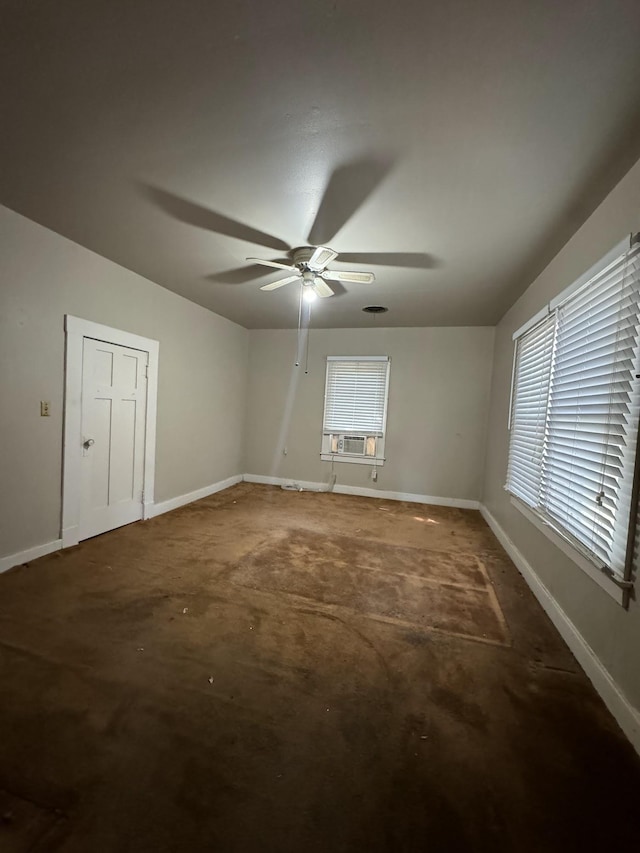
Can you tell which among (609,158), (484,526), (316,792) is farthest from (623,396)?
(484,526)

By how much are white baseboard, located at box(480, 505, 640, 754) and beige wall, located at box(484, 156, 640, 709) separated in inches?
1.3

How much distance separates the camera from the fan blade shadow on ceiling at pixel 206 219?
2158mm

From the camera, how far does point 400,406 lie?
5.26 m

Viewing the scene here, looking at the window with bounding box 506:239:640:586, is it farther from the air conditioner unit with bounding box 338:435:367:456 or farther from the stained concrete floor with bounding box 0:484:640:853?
the air conditioner unit with bounding box 338:435:367:456

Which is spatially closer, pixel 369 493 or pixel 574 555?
pixel 574 555

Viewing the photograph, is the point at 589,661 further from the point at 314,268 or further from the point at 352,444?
the point at 352,444

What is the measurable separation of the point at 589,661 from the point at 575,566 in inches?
19.0

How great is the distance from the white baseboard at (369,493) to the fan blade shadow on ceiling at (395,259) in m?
3.29

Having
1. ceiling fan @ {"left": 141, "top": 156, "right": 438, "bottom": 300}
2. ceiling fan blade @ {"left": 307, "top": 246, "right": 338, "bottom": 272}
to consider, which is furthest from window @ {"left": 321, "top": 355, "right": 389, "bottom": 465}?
ceiling fan blade @ {"left": 307, "top": 246, "right": 338, "bottom": 272}

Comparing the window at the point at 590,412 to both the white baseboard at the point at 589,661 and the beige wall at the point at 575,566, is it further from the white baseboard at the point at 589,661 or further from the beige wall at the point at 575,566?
the white baseboard at the point at 589,661

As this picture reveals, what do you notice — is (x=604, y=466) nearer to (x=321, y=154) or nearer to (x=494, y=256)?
(x=494, y=256)

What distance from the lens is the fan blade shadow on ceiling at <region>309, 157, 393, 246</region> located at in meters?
1.82

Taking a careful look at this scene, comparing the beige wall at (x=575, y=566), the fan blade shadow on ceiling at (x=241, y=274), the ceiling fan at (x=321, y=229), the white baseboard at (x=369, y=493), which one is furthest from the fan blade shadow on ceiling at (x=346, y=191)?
the white baseboard at (x=369, y=493)

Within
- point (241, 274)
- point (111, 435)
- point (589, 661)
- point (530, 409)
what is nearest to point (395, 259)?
point (241, 274)
